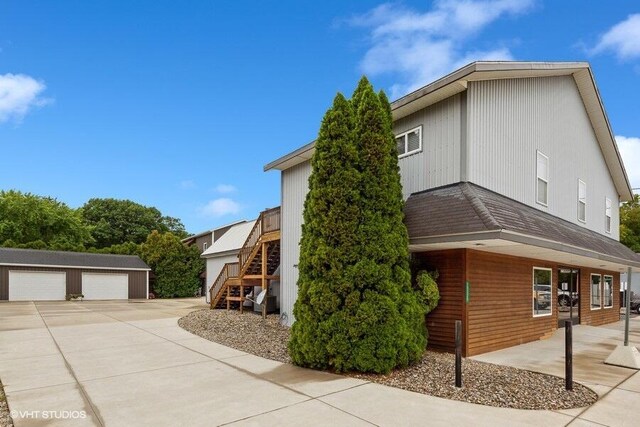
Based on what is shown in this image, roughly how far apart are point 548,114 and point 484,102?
13.2 feet

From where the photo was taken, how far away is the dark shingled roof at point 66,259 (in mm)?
25486

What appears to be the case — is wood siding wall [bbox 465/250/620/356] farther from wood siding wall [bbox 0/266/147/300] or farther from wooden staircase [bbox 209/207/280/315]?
wood siding wall [bbox 0/266/147/300]

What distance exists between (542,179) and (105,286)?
28.0 meters

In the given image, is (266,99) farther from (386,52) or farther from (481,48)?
(481,48)

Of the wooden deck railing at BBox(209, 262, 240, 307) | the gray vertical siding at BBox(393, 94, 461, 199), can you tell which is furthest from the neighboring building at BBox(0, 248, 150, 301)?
the gray vertical siding at BBox(393, 94, 461, 199)

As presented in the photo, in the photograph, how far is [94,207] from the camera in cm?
4972

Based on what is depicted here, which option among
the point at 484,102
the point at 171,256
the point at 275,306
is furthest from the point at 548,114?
the point at 171,256

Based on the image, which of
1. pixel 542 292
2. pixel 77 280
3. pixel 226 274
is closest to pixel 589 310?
pixel 542 292

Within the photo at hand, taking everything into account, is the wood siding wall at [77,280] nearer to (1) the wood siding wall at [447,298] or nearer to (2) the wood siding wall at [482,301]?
(2) the wood siding wall at [482,301]

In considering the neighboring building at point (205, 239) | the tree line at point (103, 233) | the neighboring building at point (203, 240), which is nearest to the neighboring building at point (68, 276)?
the tree line at point (103, 233)

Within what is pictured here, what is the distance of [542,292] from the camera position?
36.7ft

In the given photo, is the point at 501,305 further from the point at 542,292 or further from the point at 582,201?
the point at 582,201

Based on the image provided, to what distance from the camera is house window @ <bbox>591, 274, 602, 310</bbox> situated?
1586cm

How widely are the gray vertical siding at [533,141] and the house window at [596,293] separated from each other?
7.01ft
